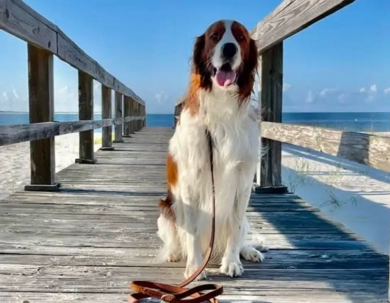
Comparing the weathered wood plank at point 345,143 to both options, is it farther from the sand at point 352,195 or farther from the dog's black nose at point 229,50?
the dog's black nose at point 229,50

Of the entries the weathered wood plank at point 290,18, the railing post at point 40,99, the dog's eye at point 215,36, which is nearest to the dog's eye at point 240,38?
the dog's eye at point 215,36

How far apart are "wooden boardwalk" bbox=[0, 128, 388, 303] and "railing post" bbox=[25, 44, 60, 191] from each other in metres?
0.29

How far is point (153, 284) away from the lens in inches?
69.4

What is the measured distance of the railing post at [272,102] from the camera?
377 cm

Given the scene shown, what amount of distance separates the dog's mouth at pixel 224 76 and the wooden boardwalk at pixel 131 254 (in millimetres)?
900

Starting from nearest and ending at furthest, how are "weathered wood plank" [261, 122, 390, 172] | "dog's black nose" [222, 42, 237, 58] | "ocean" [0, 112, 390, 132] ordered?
"weathered wood plank" [261, 122, 390, 172]
"dog's black nose" [222, 42, 237, 58]
"ocean" [0, 112, 390, 132]

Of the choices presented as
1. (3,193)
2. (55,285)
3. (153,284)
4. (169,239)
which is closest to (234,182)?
(169,239)

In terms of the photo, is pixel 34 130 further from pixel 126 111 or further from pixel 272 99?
pixel 126 111

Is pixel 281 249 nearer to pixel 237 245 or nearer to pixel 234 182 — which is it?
pixel 237 245

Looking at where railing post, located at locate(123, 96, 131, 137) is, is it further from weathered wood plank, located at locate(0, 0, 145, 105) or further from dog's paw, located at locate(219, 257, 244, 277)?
dog's paw, located at locate(219, 257, 244, 277)

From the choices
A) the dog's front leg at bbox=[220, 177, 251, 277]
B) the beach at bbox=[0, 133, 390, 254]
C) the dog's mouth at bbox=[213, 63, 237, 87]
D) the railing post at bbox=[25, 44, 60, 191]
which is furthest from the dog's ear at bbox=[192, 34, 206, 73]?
the railing post at bbox=[25, 44, 60, 191]

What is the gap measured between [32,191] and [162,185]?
124cm

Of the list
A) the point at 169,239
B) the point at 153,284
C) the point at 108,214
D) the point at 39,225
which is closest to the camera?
the point at 153,284

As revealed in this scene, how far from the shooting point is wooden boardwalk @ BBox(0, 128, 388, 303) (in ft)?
5.90
